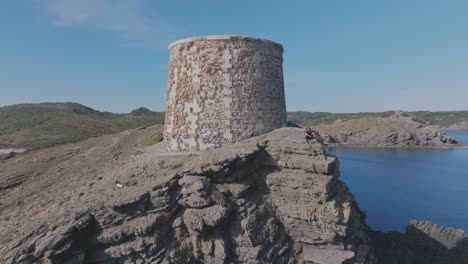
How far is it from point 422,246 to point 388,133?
109426 mm

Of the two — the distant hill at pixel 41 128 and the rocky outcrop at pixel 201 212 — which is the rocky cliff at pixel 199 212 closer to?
the rocky outcrop at pixel 201 212

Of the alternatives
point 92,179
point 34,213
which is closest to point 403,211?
point 92,179

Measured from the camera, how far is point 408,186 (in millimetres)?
59625

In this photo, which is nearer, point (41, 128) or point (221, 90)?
point (221, 90)

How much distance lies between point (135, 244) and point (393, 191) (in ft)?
174

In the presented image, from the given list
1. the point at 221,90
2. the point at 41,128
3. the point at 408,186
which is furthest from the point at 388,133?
the point at 221,90

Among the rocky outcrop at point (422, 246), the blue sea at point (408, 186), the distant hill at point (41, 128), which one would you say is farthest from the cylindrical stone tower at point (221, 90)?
the distant hill at point (41, 128)

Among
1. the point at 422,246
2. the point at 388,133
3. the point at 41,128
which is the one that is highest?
the point at 41,128

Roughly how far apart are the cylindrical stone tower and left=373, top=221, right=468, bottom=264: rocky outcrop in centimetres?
1335

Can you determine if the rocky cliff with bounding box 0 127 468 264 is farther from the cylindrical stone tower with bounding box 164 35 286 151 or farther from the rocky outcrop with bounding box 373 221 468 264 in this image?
the rocky outcrop with bounding box 373 221 468 264

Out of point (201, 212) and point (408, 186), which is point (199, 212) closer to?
point (201, 212)

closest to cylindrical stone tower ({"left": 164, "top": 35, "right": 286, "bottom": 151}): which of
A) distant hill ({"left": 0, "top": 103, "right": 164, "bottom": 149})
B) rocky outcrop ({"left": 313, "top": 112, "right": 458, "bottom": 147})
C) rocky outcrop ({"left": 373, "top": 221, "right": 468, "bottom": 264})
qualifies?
rocky outcrop ({"left": 373, "top": 221, "right": 468, "bottom": 264})

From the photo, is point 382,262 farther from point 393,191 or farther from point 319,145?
point 393,191

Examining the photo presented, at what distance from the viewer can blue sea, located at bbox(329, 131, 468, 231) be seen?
42156 mm
